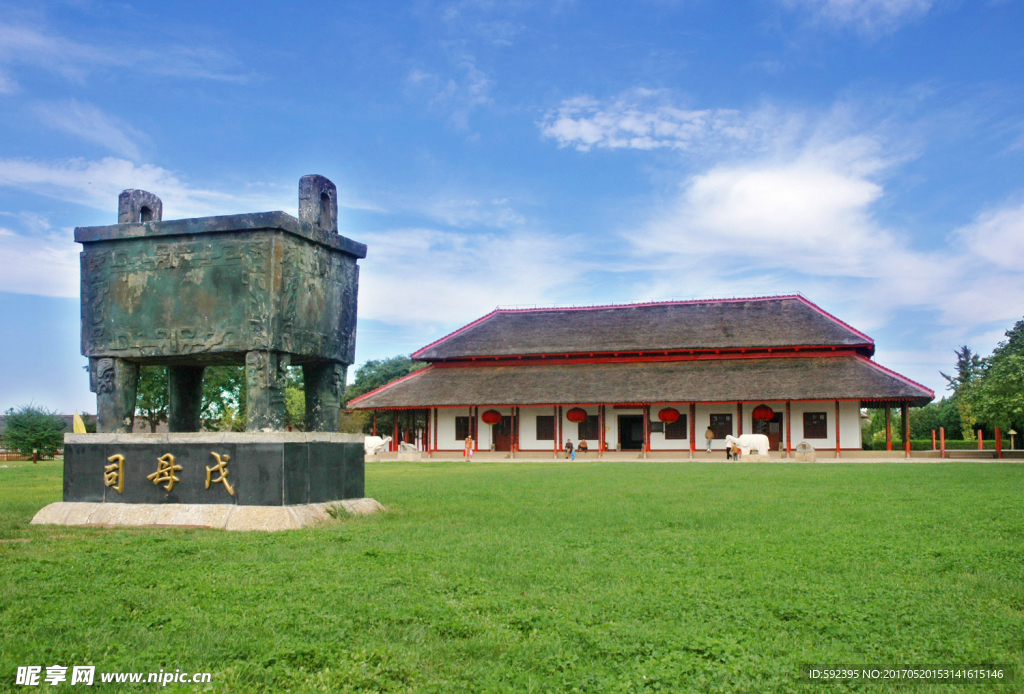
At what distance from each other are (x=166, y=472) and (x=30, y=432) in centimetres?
3340

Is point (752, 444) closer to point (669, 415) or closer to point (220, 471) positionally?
point (669, 415)

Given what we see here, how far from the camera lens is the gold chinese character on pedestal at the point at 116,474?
31.0ft

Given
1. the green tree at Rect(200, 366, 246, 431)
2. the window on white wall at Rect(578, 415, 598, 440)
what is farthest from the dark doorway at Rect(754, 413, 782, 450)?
the green tree at Rect(200, 366, 246, 431)

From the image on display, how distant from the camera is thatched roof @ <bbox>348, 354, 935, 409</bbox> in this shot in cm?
3541

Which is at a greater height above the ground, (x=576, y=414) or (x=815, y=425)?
(x=576, y=414)

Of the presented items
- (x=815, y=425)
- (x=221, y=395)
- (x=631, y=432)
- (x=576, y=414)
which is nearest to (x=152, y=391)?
(x=221, y=395)

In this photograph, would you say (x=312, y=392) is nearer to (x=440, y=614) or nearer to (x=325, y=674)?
(x=440, y=614)

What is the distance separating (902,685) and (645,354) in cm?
3775

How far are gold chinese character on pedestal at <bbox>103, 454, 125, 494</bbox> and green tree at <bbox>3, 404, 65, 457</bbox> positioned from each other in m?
32.3

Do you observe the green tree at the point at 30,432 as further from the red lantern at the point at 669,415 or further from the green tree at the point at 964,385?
the green tree at the point at 964,385

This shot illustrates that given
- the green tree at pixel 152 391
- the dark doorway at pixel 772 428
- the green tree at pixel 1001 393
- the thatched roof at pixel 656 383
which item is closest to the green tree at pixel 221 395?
the green tree at pixel 152 391

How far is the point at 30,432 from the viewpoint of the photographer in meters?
37.7

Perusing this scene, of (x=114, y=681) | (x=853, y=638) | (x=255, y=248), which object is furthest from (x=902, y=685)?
(x=255, y=248)

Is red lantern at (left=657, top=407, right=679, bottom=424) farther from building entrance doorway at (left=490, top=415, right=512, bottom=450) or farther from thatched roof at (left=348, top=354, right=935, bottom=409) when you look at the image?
building entrance doorway at (left=490, top=415, right=512, bottom=450)
